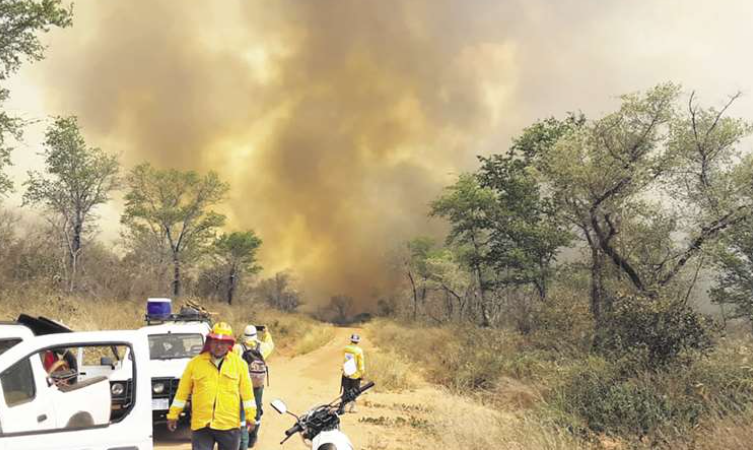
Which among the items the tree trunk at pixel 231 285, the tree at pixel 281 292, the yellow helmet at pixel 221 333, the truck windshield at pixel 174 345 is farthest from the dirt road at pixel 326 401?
the tree at pixel 281 292

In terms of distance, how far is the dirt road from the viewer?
9.35 meters

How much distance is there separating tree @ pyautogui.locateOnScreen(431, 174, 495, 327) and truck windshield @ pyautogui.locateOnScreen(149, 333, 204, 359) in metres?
21.6

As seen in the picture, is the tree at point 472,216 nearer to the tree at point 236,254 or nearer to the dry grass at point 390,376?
the dry grass at point 390,376

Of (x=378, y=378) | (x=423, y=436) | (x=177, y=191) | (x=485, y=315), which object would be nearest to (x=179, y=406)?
(x=423, y=436)

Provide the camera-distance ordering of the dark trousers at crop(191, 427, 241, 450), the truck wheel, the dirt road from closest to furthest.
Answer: the truck wheel → the dark trousers at crop(191, 427, 241, 450) → the dirt road

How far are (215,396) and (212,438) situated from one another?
50 cm

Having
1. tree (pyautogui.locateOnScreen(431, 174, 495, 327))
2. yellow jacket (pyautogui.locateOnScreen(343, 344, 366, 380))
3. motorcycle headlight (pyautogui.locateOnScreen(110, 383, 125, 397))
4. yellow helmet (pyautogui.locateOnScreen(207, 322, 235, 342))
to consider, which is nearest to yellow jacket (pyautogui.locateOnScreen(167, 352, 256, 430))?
yellow helmet (pyautogui.locateOnScreen(207, 322, 235, 342))

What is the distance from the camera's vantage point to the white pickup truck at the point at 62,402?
4074 millimetres

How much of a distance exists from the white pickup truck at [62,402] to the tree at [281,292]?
7154 centimetres

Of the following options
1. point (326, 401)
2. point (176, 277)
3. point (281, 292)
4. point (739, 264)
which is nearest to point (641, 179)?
point (739, 264)

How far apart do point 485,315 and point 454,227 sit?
21.5 feet

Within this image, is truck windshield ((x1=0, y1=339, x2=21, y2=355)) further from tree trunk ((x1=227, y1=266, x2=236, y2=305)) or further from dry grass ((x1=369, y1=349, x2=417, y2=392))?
tree trunk ((x1=227, y1=266, x2=236, y2=305))

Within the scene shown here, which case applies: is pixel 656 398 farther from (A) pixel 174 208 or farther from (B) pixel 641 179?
(A) pixel 174 208

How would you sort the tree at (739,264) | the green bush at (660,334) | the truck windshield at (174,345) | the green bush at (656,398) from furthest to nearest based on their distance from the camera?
the tree at (739,264), the green bush at (660,334), the truck windshield at (174,345), the green bush at (656,398)
